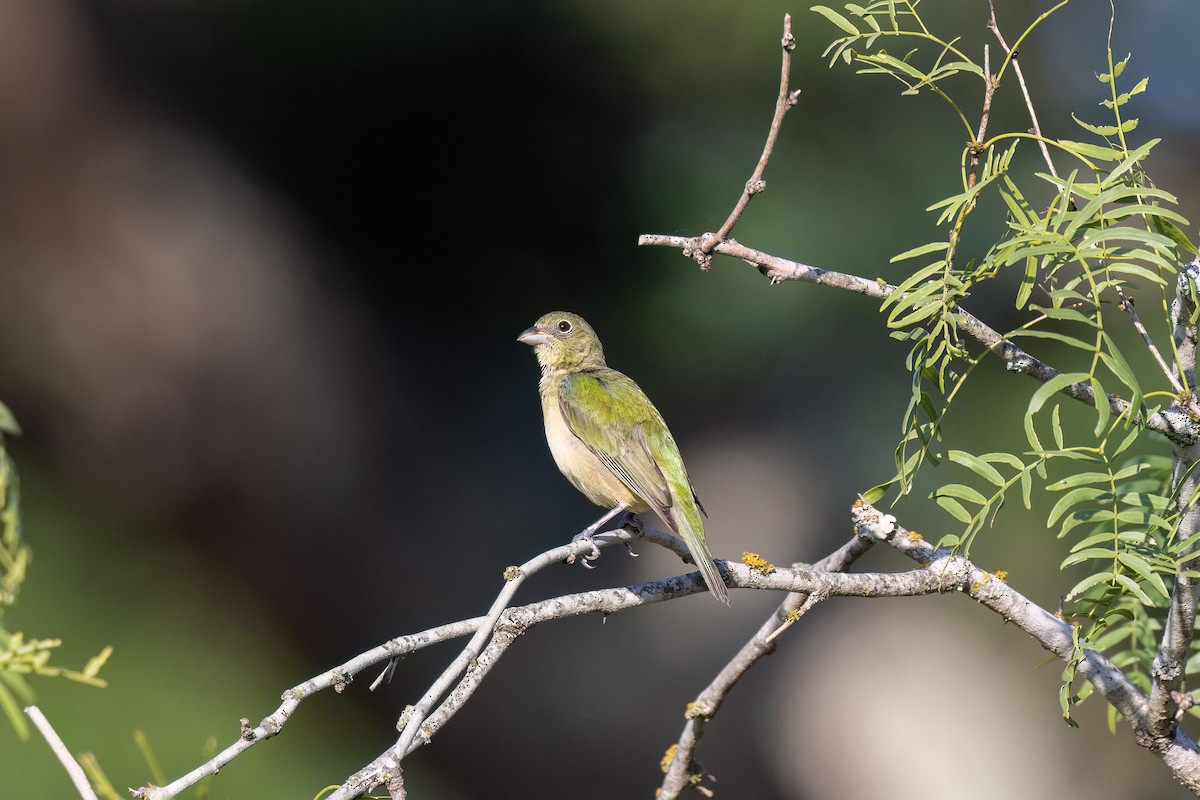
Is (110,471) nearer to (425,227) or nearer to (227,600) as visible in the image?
Answer: (227,600)

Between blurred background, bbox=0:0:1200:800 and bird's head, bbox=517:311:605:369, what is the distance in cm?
205

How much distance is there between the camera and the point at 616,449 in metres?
4.13

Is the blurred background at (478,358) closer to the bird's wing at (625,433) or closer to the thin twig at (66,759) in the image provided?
the bird's wing at (625,433)

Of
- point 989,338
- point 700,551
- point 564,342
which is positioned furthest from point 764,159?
point 564,342

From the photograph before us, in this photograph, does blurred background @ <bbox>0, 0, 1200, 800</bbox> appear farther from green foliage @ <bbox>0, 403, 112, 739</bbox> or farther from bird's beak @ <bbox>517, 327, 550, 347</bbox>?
green foliage @ <bbox>0, 403, 112, 739</bbox>

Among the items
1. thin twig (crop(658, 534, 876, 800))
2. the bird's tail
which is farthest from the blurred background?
thin twig (crop(658, 534, 876, 800))

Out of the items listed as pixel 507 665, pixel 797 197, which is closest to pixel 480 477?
pixel 507 665

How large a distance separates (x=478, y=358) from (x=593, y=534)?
17.5 ft

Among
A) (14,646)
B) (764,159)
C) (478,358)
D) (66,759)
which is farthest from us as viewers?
(478,358)

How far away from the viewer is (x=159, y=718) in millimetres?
5465

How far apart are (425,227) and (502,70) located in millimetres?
1380

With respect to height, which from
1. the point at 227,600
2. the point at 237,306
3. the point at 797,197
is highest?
the point at 797,197

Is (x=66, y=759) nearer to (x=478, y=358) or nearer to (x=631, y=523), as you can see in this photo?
(x=631, y=523)

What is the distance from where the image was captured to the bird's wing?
13.1 feet
